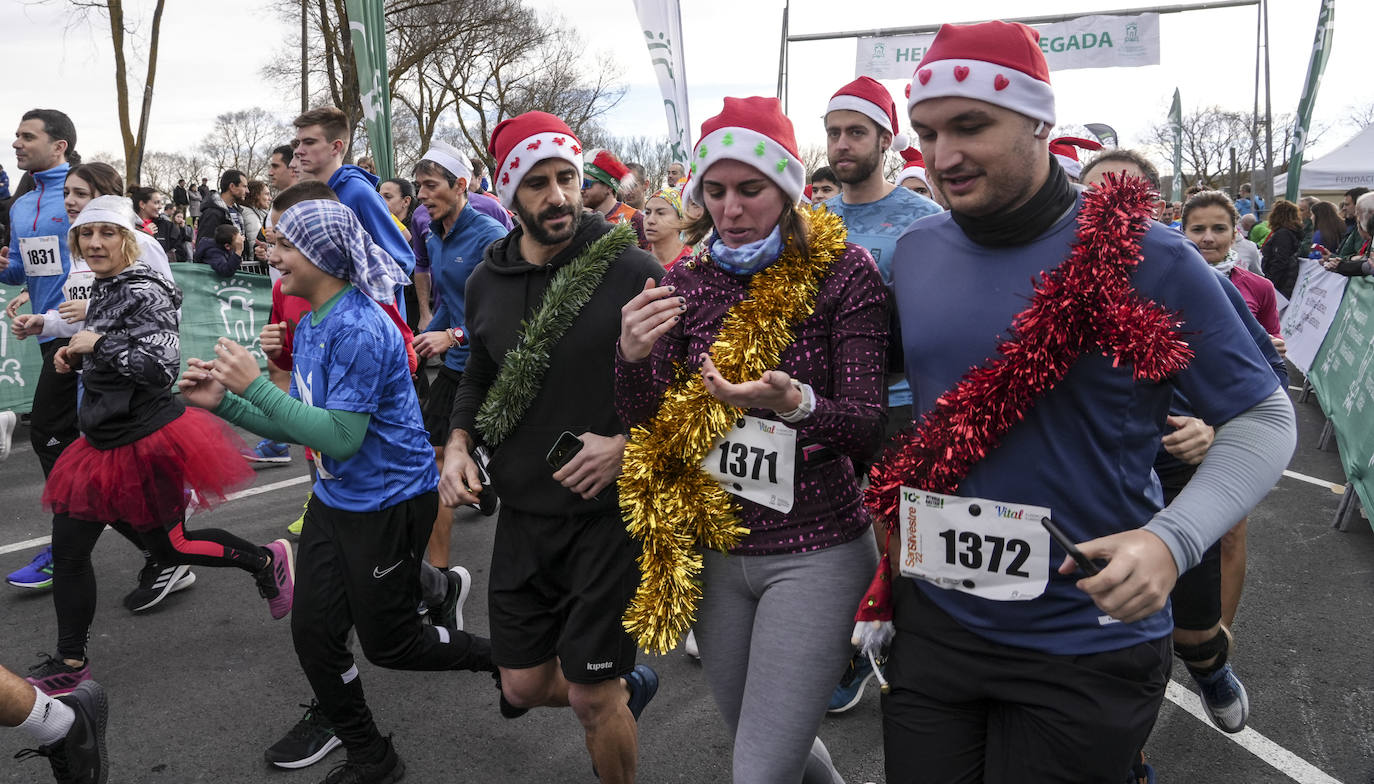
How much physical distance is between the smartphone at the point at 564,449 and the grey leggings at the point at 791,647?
1.94 ft

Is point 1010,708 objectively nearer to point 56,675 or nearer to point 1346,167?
point 56,675

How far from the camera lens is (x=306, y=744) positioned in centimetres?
333

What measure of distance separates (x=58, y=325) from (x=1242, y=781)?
19.1 feet

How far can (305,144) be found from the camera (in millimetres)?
5246

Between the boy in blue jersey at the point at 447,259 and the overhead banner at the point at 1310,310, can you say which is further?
the overhead banner at the point at 1310,310

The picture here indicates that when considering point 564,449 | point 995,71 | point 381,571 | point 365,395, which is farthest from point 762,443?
point 381,571

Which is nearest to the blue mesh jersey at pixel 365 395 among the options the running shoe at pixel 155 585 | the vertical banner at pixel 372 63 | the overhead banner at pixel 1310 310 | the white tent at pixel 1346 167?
the running shoe at pixel 155 585

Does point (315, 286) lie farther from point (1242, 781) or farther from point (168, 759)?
point (1242, 781)

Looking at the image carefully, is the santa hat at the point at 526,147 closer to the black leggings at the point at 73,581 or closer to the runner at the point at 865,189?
the runner at the point at 865,189

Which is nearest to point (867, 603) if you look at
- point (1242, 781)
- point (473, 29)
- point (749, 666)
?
point (749, 666)

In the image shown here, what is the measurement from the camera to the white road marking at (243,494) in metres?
5.47

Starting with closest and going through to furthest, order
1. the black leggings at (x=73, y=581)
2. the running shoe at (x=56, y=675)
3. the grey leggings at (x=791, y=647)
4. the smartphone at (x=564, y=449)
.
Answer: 1. the grey leggings at (x=791, y=647)
2. the smartphone at (x=564, y=449)
3. the running shoe at (x=56, y=675)
4. the black leggings at (x=73, y=581)

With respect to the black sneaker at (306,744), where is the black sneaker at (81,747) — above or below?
above

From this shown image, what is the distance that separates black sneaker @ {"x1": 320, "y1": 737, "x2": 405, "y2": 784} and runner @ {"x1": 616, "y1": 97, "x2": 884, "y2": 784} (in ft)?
4.72
